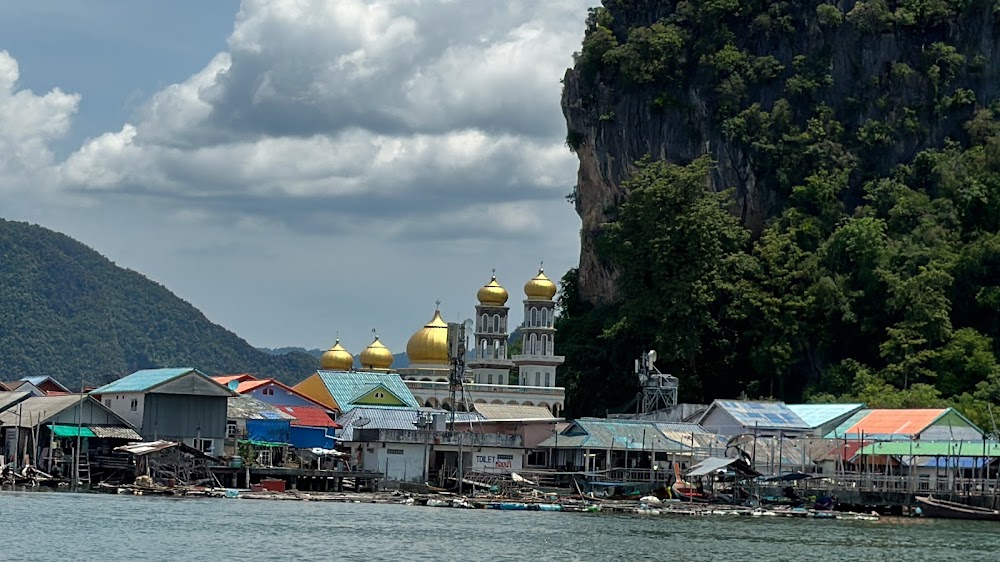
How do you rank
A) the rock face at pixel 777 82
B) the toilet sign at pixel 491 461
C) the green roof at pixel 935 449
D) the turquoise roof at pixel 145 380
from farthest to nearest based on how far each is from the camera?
the rock face at pixel 777 82, the toilet sign at pixel 491 461, the turquoise roof at pixel 145 380, the green roof at pixel 935 449

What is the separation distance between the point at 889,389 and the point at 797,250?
13.6 meters

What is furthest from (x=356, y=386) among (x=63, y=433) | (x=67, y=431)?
(x=63, y=433)

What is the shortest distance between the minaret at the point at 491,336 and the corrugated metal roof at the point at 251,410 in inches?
966

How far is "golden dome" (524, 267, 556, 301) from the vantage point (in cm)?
11319

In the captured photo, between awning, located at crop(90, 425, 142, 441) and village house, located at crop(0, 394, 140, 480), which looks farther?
awning, located at crop(90, 425, 142, 441)

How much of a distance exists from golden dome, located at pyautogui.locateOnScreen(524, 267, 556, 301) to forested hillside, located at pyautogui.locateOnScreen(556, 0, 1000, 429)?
270cm

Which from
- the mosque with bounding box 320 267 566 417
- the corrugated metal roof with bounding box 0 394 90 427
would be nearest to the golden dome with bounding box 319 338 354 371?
the mosque with bounding box 320 267 566 417

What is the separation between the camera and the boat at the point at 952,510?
71.7 meters

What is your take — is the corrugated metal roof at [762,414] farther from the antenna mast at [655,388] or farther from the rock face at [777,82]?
the rock face at [777,82]

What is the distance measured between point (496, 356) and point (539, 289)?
5051mm

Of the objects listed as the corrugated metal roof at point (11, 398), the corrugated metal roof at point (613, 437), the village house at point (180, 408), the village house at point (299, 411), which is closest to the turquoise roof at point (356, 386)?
the village house at point (299, 411)

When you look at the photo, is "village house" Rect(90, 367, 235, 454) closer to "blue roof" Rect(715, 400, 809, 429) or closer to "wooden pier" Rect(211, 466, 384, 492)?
"wooden pier" Rect(211, 466, 384, 492)

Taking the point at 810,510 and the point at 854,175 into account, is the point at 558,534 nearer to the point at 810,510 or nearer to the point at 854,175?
the point at 810,510

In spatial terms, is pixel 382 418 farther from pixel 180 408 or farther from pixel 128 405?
pixel 128 405
